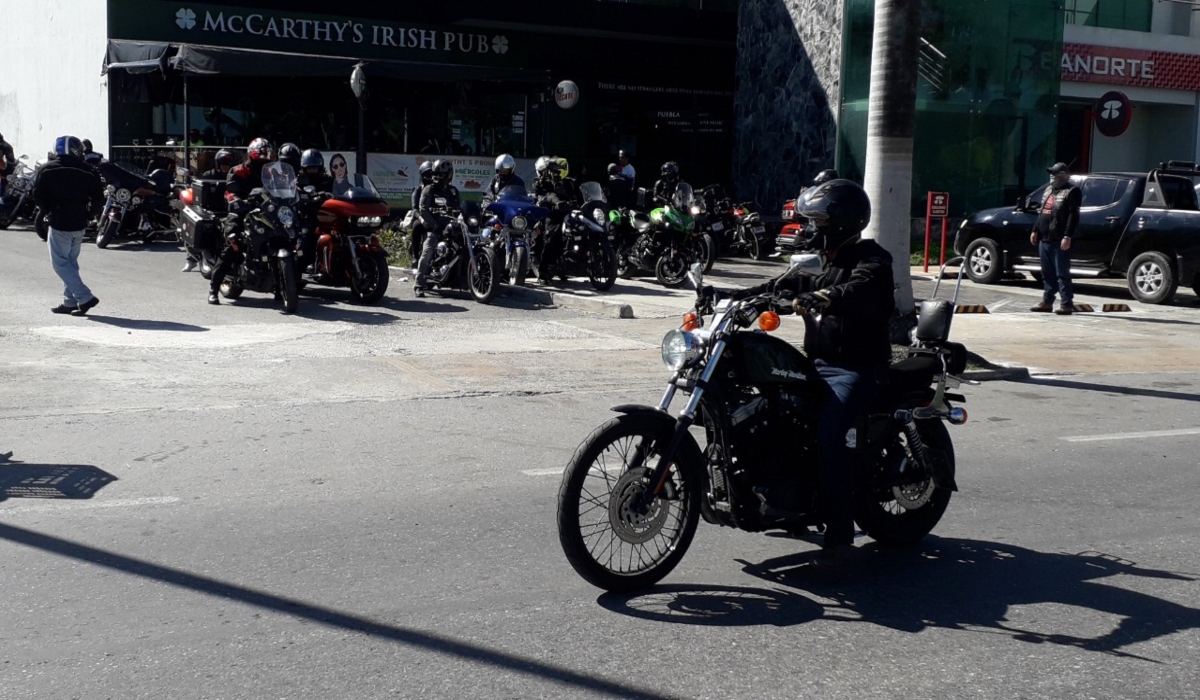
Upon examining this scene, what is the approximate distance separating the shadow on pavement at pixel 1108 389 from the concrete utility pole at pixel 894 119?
181cm

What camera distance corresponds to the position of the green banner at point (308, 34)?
2541 cm

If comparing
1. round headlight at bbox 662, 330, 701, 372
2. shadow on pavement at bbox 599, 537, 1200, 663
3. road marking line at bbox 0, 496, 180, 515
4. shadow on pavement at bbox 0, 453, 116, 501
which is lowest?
shadow on pavement at bbox 599, 537, 1200, 663

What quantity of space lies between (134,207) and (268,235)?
25.8 ft

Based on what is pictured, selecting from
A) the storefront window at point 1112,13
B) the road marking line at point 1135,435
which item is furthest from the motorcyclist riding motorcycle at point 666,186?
the storefront window at point 1112,13

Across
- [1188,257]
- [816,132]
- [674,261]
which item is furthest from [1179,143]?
[674,261]

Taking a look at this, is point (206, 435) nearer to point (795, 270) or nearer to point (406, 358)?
point (406, 358)

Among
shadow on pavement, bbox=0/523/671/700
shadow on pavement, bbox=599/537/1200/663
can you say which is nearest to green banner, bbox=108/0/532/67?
shadow on pavement, bbox=0/523/671/700

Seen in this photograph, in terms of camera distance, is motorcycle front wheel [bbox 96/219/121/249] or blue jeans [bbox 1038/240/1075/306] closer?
blue jeans [bbox 1038/240/1075/306]

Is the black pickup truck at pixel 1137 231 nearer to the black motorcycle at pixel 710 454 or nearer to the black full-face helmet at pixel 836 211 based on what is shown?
the black full-face helmet at pixel 836 211

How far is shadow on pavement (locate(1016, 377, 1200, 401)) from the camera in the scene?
36.1 feet

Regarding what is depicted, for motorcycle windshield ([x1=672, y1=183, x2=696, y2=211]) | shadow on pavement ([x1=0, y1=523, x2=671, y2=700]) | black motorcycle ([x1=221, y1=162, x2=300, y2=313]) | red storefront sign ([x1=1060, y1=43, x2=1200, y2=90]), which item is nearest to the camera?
shadow on pavement ([x1=0, y1=523, x2=671, y2=700])

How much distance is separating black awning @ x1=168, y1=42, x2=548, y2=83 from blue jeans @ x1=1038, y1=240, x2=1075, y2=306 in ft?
36.0

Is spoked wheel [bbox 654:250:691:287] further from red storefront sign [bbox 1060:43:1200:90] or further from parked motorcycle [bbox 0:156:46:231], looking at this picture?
red storefront sign [bbox 1060:43:1200:90]

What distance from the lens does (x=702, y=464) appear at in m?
5.35
